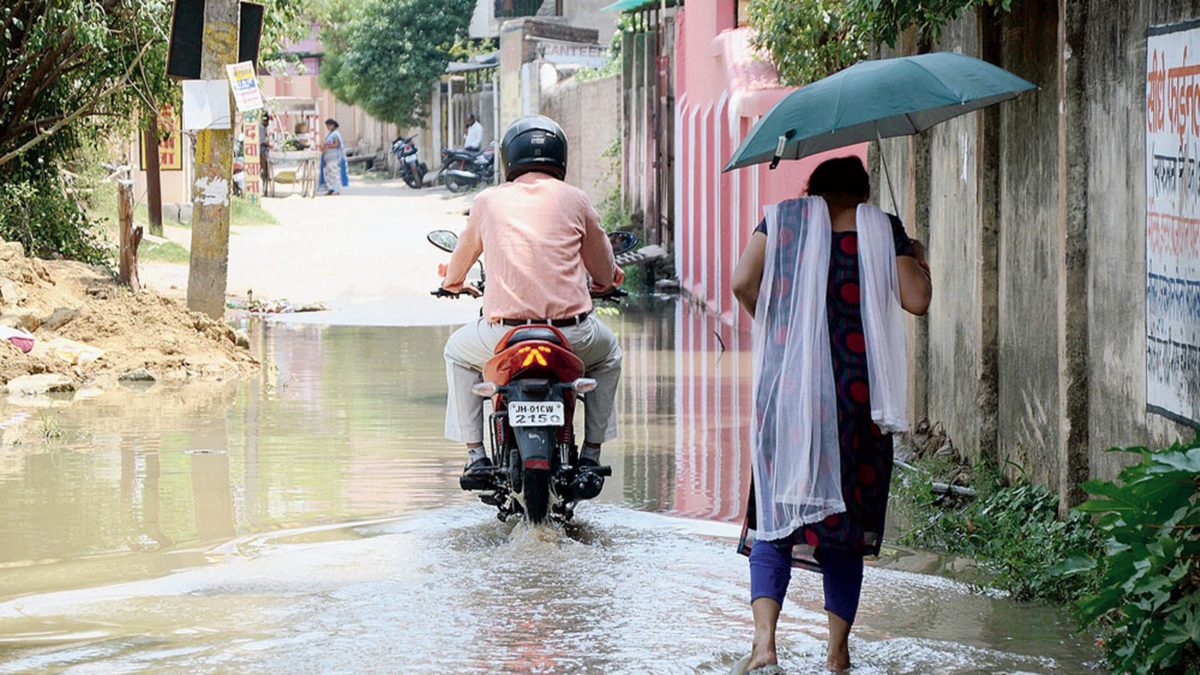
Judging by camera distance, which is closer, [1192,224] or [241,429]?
[1192,224]

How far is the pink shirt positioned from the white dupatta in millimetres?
1910

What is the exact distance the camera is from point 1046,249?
7.17 meters

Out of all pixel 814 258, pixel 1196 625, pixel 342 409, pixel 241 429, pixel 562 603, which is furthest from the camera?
pixel 342 409

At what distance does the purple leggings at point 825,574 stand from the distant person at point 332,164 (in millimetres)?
38466

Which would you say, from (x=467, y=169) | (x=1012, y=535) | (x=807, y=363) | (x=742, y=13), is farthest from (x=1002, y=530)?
(x=467, y=169)

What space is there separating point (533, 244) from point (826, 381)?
7.27 feet

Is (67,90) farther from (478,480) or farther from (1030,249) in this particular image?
(1030,249)

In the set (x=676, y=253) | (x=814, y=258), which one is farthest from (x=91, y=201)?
(x=814, y=258)

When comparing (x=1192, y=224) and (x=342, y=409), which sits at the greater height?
(x=1192, y=224)

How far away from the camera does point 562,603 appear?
629 centimetres

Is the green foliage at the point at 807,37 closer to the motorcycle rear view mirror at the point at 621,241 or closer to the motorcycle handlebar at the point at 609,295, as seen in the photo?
the motorcycle rear view mirror at the point at 621,241

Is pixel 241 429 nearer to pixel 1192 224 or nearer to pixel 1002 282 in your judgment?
pixel 1002 282

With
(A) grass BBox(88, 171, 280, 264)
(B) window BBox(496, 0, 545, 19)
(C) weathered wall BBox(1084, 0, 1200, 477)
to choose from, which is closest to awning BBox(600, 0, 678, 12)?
(A) grass BBox(88, 171, 280, 264)

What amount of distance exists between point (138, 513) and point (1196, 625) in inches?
205
